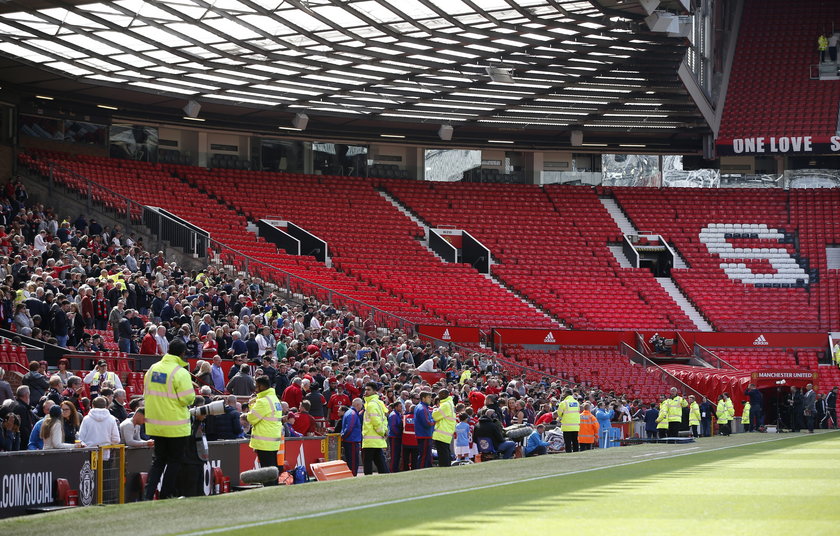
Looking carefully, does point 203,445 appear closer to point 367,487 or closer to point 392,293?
point 367,487

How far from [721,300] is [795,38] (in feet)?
51.1

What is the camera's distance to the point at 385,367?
25.2 metres

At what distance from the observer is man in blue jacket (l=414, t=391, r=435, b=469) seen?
59.6 feet

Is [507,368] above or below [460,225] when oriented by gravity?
below

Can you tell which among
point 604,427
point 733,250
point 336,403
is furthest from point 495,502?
point 733,250

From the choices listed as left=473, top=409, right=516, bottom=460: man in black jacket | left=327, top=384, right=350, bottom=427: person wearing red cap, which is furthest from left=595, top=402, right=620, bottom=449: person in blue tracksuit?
left=327, top=384, right=350, bottom=427: person wearing red cap

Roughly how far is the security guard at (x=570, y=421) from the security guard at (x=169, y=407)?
1218 centimetres

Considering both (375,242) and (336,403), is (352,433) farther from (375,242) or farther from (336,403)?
(375,242)

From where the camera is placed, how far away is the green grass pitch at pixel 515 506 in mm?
8930

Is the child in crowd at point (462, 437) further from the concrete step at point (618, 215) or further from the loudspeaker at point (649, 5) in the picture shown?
the concrete step at point (618, 215)

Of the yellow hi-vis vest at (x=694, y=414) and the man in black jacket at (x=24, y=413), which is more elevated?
the man in black jacket at (x=24, y=413)

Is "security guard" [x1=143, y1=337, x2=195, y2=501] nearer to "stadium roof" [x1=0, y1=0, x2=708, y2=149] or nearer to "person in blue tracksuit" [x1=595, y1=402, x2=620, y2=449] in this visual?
"stadium roof" [x1=0, y1=0, x2=708, y2=149]

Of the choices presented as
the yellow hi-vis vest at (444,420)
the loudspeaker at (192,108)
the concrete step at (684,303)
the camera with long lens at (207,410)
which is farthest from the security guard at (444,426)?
the loudspeaker at (192,108)

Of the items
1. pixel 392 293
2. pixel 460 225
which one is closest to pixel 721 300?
Result: pixel 460 225
